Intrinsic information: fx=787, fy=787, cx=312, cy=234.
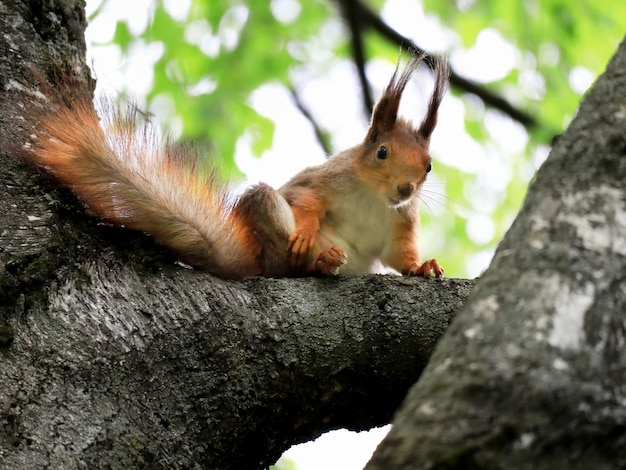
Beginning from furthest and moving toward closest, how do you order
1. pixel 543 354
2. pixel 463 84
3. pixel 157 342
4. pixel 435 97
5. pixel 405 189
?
1. pixel 463 84
2. pixel 435 97
3. pixel 405 189
4. pixel 157 342
5. pixel 543 354

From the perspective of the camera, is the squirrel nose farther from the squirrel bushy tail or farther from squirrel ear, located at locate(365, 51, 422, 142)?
the squirrel bushy tail

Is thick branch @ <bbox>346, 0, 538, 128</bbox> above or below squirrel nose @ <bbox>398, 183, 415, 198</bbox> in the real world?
above

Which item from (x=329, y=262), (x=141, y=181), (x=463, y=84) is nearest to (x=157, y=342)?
(x=141, y=181)

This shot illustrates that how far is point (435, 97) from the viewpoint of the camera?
116 inches

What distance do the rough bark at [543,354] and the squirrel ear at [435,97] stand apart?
1.65 meters

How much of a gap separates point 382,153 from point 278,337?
1.28m

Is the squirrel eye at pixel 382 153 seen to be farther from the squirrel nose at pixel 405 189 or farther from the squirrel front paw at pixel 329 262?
the squirrel front paw at pixel 329 262

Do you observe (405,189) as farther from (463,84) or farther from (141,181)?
(463,84)

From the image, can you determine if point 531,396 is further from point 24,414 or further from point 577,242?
point 24,414

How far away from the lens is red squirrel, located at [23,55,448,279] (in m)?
1.93

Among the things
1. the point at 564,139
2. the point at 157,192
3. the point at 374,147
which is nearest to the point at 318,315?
the point at 157,192

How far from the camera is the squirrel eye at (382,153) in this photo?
2950 mm

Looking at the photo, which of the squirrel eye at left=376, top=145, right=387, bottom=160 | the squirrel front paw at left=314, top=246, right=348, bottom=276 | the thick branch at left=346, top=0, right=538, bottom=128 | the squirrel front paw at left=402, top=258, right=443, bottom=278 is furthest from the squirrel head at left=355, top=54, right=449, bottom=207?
the thick branch at left=346, top=0, right=538, bottom=128

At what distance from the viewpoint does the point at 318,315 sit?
193 cm
